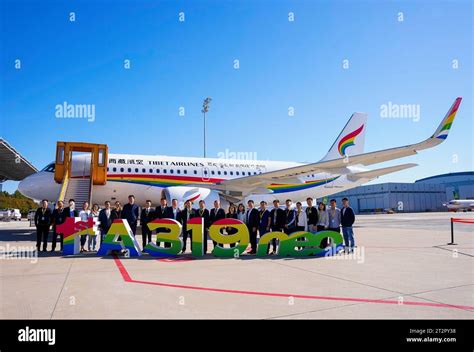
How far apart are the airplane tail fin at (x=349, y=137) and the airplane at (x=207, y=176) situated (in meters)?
2.12

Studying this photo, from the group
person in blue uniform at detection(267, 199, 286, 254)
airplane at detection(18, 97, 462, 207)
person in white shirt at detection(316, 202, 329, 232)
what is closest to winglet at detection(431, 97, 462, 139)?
airplane at detection(18, 97, 462, 207)

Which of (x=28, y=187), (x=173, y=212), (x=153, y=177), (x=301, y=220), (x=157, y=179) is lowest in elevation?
(x=301, y=220)

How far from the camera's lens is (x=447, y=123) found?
13.1 meters

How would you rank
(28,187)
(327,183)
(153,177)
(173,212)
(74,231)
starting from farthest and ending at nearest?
1. (327,183)
2. (153,177)
3. (28,187)
4. (173,212)
5. (74,231)

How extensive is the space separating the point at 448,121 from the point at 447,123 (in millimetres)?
81

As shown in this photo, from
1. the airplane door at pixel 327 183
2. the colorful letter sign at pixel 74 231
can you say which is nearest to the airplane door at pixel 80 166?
the colorful letter sign at pixel 74 231

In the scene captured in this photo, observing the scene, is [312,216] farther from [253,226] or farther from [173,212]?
[173,212]

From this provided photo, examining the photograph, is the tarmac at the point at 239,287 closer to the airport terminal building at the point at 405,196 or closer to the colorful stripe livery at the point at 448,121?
the colorful stripe livery at the point at 448,121

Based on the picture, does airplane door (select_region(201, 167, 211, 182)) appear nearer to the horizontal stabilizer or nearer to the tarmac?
the horizontal stabilizer

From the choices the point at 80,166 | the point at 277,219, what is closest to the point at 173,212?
the point at 277,219

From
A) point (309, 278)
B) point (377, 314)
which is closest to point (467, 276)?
point (309, 278)

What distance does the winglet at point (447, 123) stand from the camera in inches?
503

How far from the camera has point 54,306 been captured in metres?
4.53
